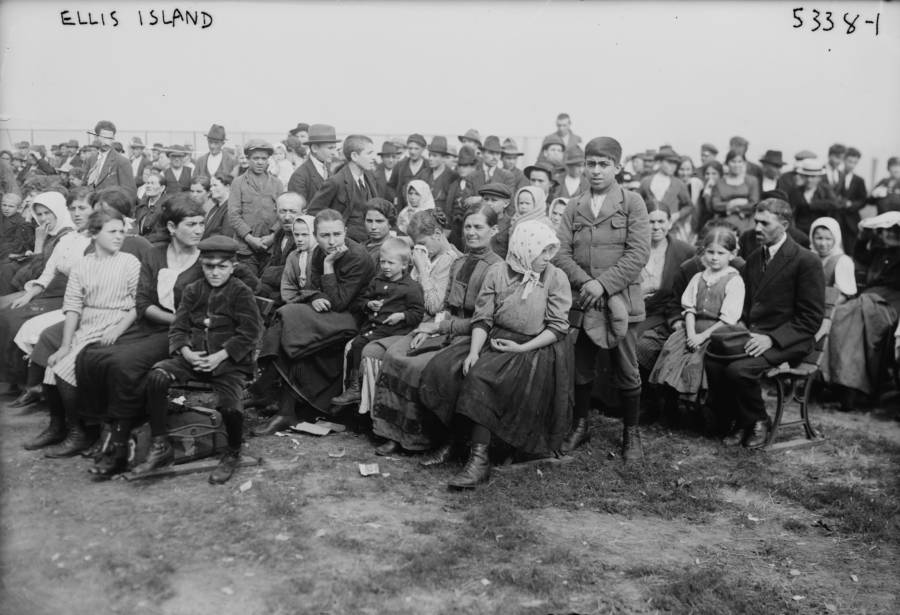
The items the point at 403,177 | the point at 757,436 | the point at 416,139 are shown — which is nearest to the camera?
the point at 757,436

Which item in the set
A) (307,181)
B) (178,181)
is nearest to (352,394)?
(307,181)

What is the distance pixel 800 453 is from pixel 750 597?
2.57 meters

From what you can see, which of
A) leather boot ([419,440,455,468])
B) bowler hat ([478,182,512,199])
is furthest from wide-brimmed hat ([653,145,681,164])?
leather boot ([419,440,455,468])

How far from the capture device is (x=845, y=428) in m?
6.81

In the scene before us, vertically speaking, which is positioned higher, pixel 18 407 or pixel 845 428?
pixel 18 407

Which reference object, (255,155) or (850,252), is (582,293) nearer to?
(255,155)

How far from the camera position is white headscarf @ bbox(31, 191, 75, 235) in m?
7.22

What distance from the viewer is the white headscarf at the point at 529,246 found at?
213 inches

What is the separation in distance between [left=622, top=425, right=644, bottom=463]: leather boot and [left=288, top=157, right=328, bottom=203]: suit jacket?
4.24 m

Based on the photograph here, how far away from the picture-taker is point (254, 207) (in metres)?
8.40

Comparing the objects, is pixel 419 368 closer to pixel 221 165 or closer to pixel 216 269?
pixel 216 269

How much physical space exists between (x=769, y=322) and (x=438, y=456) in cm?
282

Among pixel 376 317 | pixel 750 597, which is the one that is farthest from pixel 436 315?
pixel 750 597

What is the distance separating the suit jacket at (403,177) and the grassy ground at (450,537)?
16.6 ft
